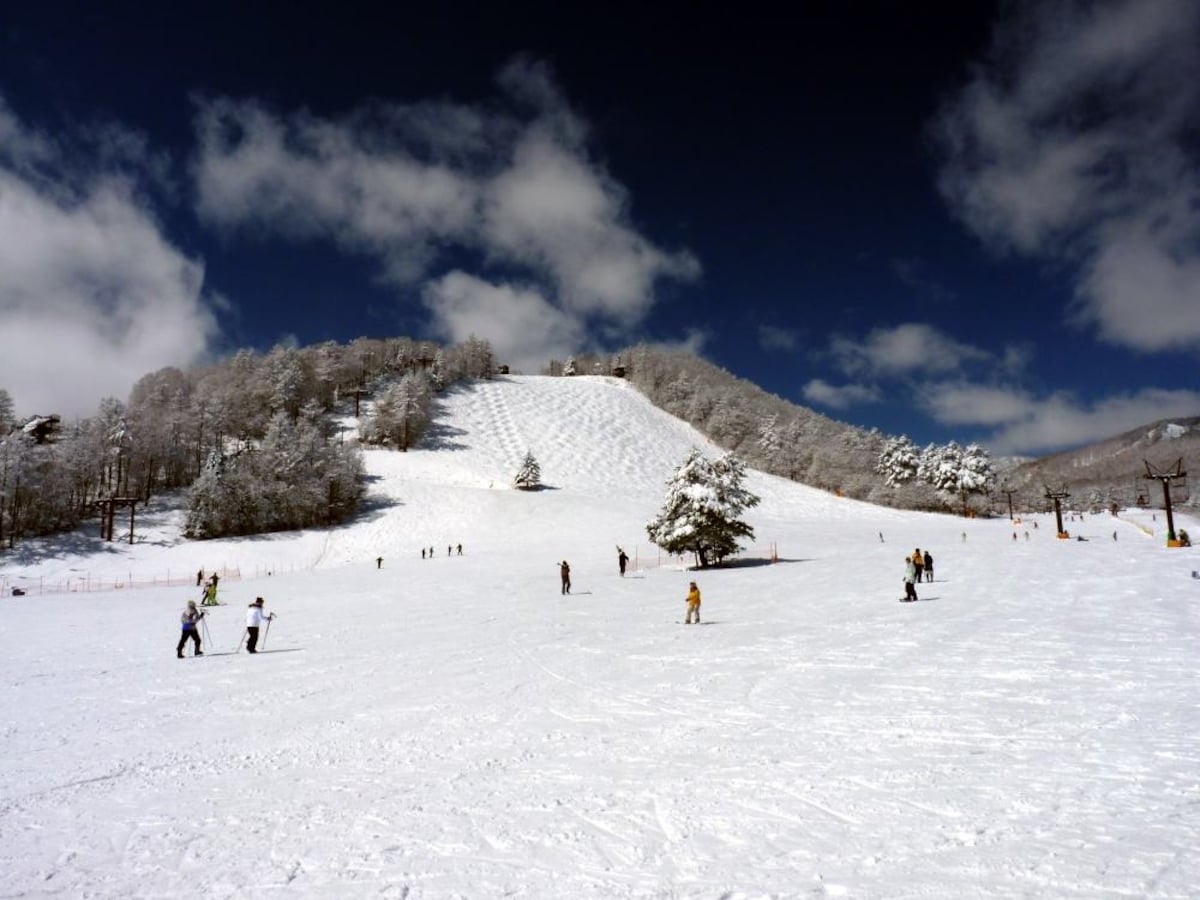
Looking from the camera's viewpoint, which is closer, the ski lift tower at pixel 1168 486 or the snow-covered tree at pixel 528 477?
the ski lift tower at pixel 1168 486

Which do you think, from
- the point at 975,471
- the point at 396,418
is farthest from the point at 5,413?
the point at 975,471

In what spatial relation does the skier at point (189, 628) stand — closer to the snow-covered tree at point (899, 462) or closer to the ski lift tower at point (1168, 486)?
the ski lift tower at point (1168, 486)

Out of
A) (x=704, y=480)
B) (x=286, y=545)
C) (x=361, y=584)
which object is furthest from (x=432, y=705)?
(x=286, y=545)

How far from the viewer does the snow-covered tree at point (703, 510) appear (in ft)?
133

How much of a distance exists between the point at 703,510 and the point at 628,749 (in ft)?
103

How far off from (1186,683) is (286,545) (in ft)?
217

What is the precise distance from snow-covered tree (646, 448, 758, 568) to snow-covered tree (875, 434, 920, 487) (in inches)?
2467

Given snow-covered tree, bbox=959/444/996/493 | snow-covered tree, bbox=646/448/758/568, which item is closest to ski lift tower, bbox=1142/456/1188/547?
snow-covered tree, bbox=646/448/758/568

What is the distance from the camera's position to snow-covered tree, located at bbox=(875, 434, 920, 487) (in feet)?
318

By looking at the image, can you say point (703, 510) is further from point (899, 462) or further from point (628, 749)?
point (899, 462)

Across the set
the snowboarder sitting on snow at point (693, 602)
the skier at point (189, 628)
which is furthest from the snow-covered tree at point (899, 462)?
the skier at point (189, 628)

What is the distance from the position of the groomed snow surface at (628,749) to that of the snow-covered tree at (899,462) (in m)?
71.6

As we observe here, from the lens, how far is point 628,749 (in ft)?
32.1

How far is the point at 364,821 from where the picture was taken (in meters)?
7.44
